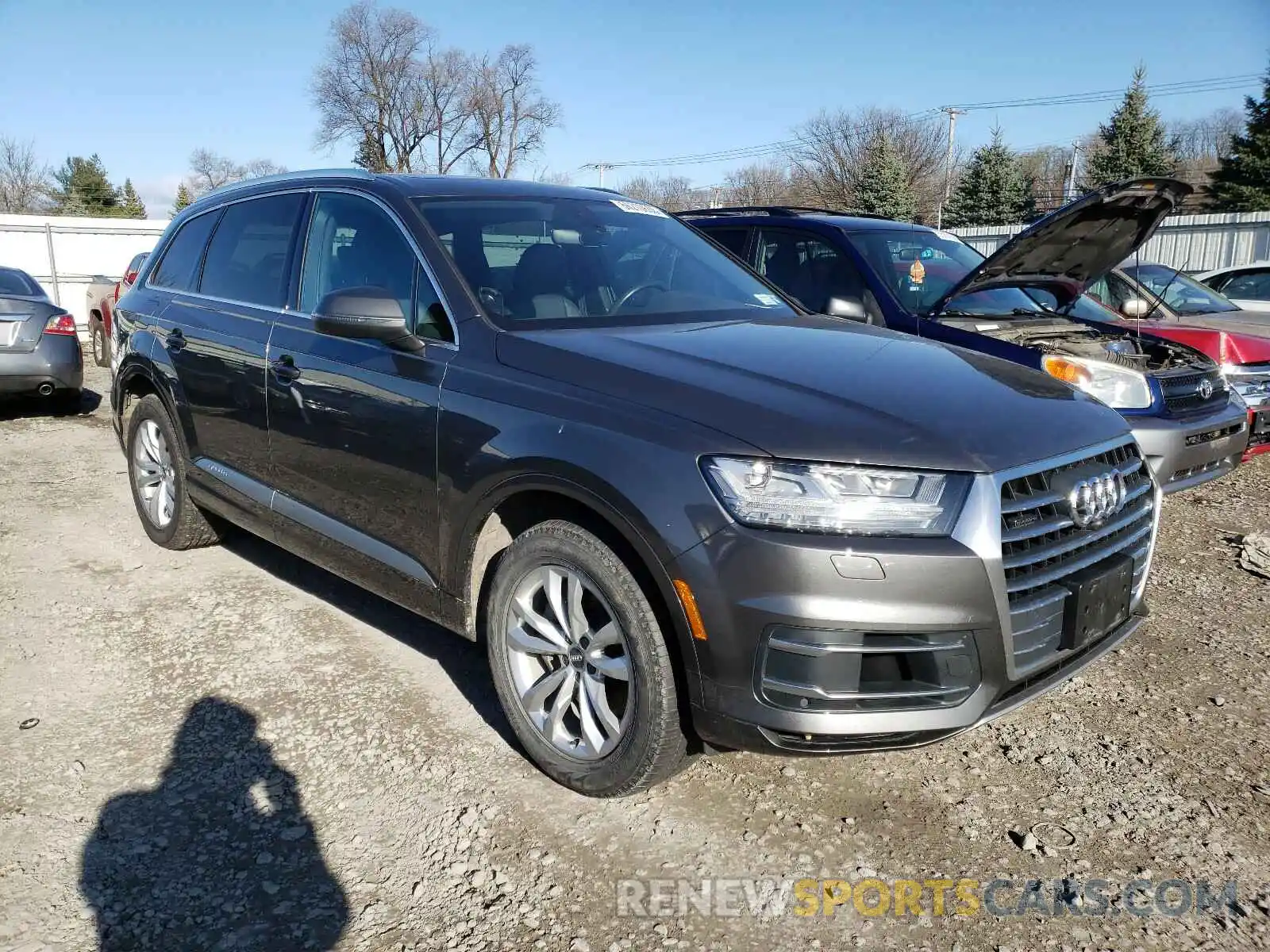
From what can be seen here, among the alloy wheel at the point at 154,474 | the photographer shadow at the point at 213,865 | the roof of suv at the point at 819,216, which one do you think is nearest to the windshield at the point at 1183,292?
the roof of suv at the point at 819,216

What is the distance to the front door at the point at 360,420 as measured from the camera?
3.28 meters

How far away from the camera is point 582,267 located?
3.68m

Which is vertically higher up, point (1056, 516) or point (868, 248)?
point (868, 248)

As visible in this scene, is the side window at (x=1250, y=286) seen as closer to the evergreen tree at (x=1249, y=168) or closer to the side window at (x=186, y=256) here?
the side window at (x=186, y=256)

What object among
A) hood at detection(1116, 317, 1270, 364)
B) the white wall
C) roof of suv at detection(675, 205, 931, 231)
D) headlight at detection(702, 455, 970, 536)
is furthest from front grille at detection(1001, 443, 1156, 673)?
the white wall

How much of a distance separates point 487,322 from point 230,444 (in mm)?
1830

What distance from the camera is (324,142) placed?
5109 centimetres

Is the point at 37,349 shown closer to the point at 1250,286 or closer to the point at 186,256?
the point at 186,256

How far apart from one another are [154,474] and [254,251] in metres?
1.65

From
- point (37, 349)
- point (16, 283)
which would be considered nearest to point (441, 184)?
point (37, 349)

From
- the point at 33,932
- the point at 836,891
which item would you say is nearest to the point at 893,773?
the point at 836,891

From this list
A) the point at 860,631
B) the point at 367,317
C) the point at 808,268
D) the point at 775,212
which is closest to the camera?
the point at 860,631

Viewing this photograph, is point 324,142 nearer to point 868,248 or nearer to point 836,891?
point 868,248

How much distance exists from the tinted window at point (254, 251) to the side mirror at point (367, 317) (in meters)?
0.91
